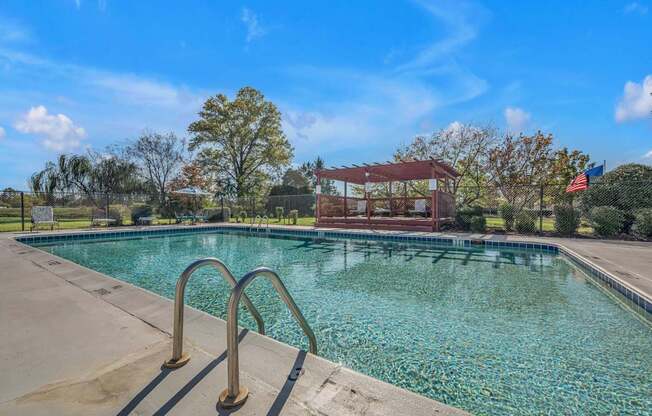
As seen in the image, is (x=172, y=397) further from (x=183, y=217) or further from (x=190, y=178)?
(x=190, y=178)

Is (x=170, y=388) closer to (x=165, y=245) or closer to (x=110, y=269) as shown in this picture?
(x=110, y=269)

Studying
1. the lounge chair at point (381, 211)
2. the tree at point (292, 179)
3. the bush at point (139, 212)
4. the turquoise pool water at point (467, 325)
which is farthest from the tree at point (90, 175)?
the turquoise pool water at point (467, 325)

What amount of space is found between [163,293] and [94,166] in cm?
2397

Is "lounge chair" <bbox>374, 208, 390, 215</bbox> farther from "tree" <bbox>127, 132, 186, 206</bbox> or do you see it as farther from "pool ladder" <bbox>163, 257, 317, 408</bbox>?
"tree" <bbox>127, 132, 186, 206</bbox>

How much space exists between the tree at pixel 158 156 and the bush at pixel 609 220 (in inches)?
995

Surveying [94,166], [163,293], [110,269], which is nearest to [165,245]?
[110,269]

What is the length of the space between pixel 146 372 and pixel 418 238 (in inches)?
352

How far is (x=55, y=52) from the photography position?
9445mm

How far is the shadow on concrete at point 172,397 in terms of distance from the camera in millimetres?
1397

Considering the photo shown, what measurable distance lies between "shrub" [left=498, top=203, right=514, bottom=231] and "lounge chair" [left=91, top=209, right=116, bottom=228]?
1573cm

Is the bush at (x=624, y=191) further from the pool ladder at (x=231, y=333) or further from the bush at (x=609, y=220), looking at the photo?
the pool ladder at (x=231, y=333)

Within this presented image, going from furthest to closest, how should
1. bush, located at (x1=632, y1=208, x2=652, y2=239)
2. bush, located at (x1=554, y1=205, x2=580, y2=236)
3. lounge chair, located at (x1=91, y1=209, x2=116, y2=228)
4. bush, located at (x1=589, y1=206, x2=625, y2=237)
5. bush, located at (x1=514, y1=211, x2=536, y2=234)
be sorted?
1. lounge chair, located at (x1=91, y1=209, x2=116, y2=228)
2. bush, located at (x1=514, y1=211, x2=536, y2=234)
3. bush, located at (x1=554, y1=205, x2=580, y2=236)
4. bush, located at (x1=589, y1=206, x2=625, y2=237)
5. bush, located at (x1=632, y1=208, x2=652, y2=239)

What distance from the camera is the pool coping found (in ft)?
13.0

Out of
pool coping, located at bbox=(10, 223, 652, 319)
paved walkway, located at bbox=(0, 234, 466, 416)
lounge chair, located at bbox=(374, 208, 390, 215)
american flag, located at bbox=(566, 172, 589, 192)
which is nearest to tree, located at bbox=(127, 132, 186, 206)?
pool coping, located at bbox=(10, 223, 652, 319)
